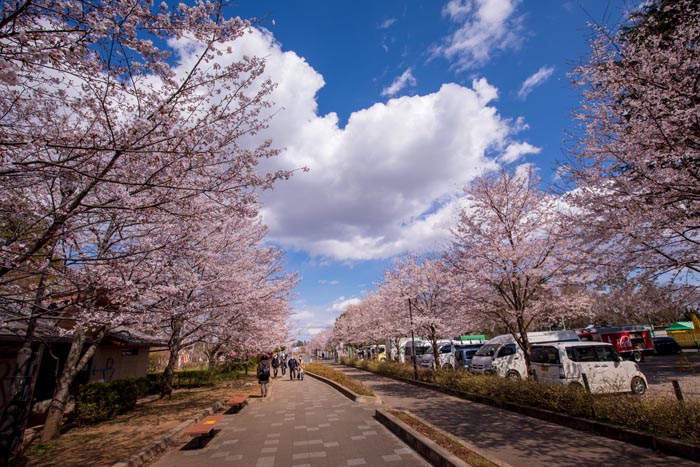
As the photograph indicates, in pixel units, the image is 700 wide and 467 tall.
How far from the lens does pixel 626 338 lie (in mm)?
26516

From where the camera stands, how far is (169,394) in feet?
50.2

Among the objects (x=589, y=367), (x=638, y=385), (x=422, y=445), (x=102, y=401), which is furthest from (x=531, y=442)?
(x=102, y=401)

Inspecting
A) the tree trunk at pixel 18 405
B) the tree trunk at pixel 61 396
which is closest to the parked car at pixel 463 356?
the tree trunk at pixel 61 396

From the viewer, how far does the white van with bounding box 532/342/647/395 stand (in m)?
10.4

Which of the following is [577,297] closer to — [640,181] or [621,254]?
[621,254]

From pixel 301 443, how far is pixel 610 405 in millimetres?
6421

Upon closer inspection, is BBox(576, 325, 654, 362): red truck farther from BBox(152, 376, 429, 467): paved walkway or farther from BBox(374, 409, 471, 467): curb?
BBox(374, 409, 471, 467): curb

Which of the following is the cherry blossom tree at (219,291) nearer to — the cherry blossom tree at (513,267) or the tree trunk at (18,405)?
the tree trunk at (18,405)

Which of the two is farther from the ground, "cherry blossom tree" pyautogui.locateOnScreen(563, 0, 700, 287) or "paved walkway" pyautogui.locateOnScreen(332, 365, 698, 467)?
"cherry blossom tree" pyautogui.locateOnScreen(563, 0, 700, 287)

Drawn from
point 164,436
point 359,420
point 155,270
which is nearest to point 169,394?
point 164,436

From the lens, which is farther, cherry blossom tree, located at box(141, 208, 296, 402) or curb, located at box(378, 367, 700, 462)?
cherry blossom tree, located at box(141, 208, 296, 402)

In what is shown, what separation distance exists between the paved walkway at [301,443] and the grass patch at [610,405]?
404 cm

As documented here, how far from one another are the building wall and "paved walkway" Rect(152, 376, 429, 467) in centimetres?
666

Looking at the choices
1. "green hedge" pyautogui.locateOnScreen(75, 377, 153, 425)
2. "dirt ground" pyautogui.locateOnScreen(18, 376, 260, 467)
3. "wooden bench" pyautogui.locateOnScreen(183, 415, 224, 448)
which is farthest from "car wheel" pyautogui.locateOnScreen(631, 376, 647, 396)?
"green hedge" pyautogui.locateOnScreen(75, 377, 153, 425)
